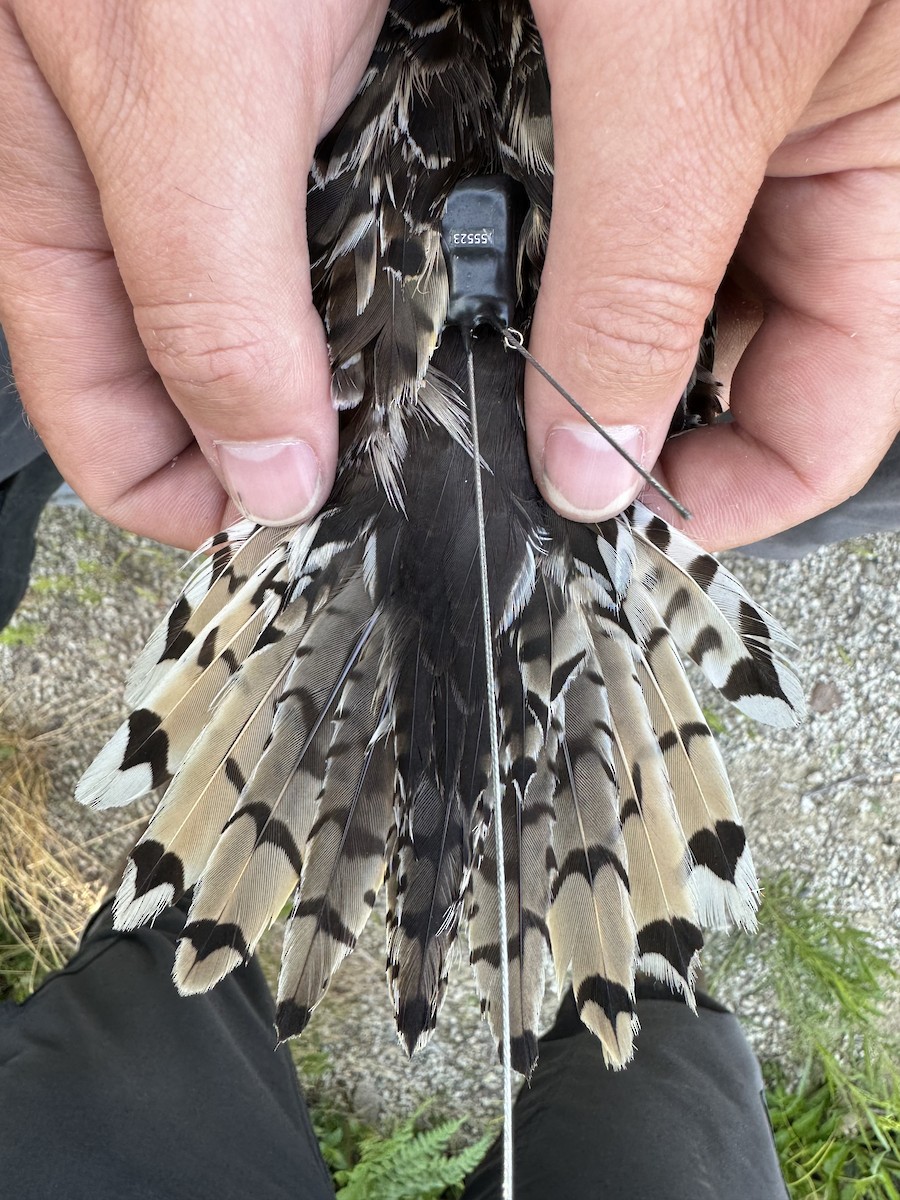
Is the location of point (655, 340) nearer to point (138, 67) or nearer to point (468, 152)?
point (468, 152)

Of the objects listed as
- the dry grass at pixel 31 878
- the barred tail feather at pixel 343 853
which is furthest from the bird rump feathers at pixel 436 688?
the dry grass at pixel 31 878

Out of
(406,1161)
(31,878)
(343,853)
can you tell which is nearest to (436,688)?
(343,853)

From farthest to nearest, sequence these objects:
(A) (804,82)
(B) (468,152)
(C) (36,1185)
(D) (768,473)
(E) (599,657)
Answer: (C) (36,1185), (D) (768,473), (E) (599,657), (B) (468,152), (A) (804,82)

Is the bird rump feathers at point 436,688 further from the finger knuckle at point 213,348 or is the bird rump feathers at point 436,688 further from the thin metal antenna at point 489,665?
the finger knuckle at point 213,348

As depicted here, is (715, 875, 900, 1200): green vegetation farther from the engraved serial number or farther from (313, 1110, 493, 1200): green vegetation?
the engraved serial number

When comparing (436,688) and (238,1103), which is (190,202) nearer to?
A: (436,688)

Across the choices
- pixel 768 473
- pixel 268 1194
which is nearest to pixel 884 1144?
pixel 268 1194
